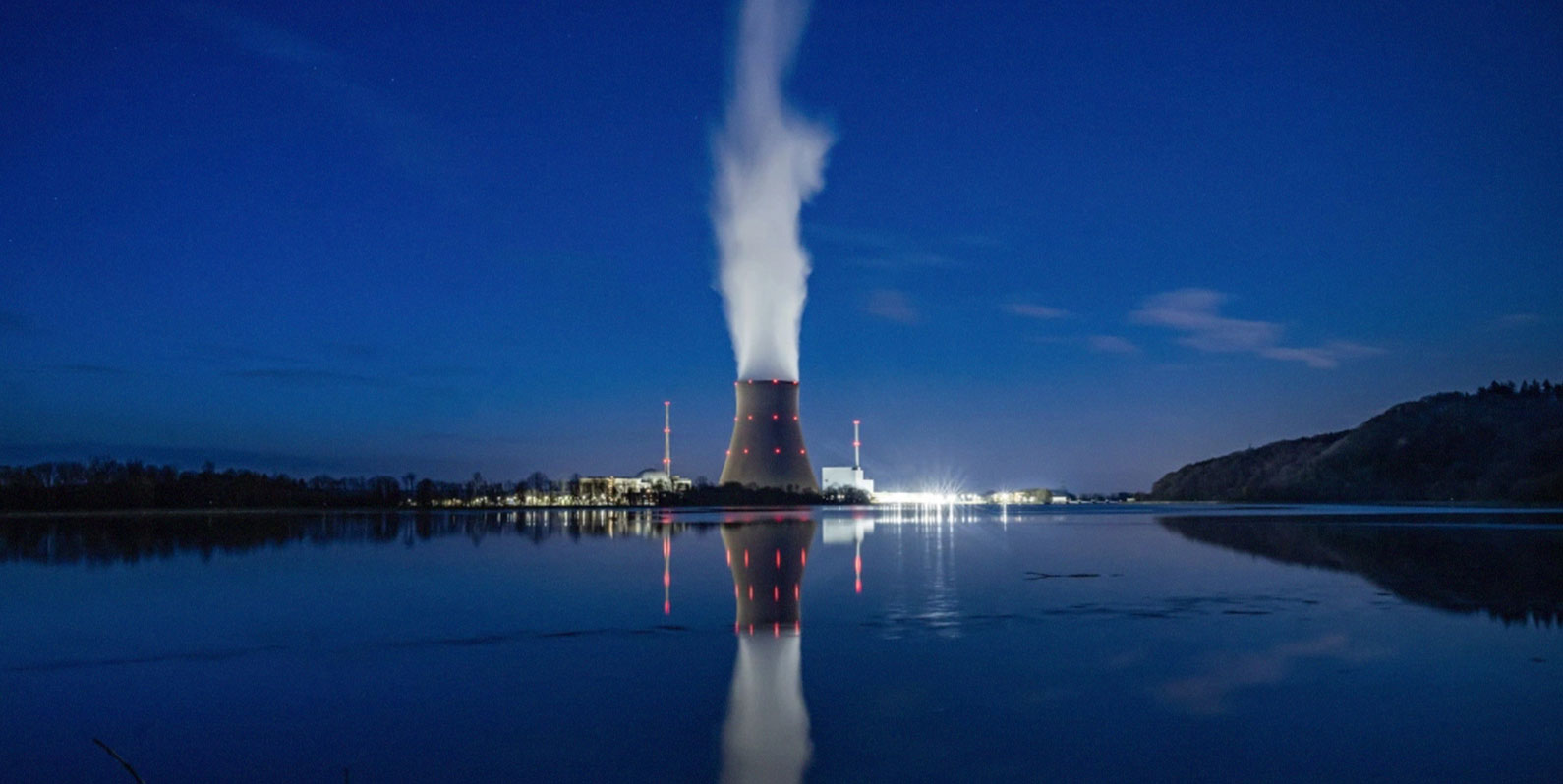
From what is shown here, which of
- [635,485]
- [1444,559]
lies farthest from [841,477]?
[1444,559]

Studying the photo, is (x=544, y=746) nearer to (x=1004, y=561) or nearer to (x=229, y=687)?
(x=229, y=687)

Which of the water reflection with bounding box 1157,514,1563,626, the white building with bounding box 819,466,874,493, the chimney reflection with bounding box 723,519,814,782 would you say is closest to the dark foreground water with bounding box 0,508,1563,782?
the chimney reflection with bounding box 723,519,814,782

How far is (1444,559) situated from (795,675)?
14210mm

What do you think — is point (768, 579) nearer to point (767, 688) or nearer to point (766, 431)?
point (767, 688)

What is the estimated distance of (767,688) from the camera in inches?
277

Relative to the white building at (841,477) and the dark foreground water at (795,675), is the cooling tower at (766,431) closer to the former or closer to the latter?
the dark foreground water at (795,675)

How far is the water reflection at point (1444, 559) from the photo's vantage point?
11.4m

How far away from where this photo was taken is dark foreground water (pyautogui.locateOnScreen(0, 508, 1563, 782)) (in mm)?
5328

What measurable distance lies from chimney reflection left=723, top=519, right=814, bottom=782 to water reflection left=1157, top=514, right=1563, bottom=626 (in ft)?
21.0

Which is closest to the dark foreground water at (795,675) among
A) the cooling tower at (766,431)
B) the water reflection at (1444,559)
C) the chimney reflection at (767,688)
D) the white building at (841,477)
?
the chimney reflection at (767,688)

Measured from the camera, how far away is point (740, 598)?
488 inches

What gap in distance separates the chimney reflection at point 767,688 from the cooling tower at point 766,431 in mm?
25121

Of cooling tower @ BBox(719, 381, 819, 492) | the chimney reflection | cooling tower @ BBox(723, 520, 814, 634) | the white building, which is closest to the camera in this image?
the chimney reflection

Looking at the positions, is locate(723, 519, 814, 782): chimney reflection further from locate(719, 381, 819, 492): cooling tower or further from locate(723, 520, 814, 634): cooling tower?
locate(719, 381, 819, 492): cooling tower
